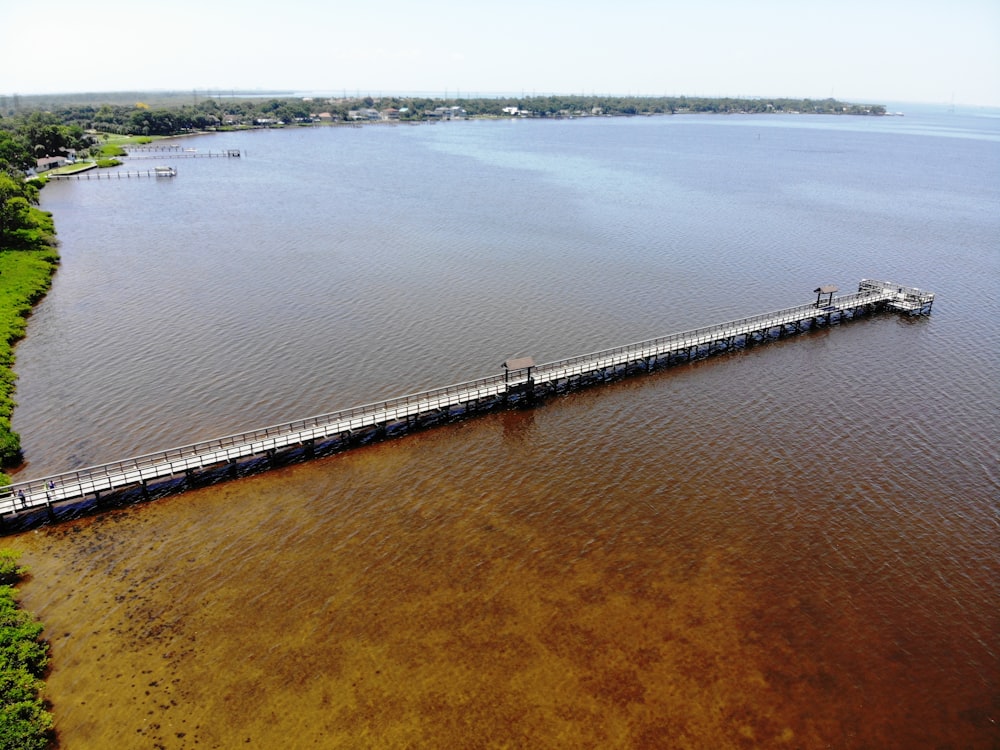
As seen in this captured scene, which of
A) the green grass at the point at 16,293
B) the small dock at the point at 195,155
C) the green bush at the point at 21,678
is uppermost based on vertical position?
the small dock at the point at 195,155

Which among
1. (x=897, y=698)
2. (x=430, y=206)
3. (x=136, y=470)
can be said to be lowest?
(x=897, y=698)

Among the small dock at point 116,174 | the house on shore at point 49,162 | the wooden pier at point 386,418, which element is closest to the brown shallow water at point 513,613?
the wooden pier at point 386,418

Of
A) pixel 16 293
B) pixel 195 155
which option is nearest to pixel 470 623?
pixel 16 293

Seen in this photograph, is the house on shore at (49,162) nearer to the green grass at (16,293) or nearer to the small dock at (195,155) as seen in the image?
the small dock at (195,155)

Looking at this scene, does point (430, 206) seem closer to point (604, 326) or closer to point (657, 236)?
point (657, 236)

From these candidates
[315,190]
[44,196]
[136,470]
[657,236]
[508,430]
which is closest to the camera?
[136,470]

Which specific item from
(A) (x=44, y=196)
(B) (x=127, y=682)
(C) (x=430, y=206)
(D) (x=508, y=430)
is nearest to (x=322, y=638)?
(B) (x=127, y=682)
